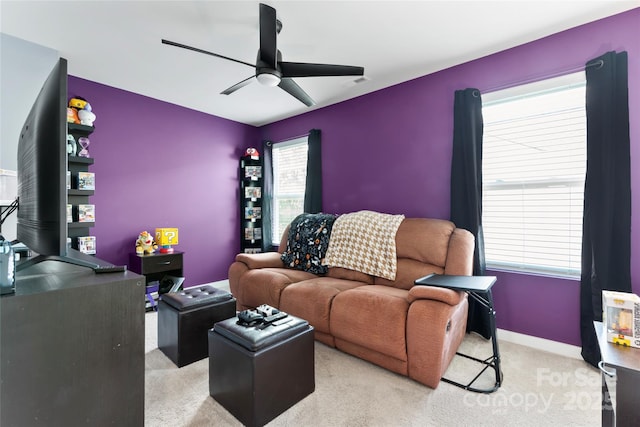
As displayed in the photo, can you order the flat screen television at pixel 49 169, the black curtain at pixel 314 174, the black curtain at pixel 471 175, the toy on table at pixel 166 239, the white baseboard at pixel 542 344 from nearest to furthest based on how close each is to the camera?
the flat screen television at pixel 49 169 < the white baseboard at pixel 542 344 < the black curtain at pixel 471 175 < the toy on table at pixel 166 239 < the black curtain at pixel 314 174

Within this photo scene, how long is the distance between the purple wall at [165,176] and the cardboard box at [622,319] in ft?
13.4

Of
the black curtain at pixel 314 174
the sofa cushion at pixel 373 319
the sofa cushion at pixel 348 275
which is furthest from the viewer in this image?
the black curtain at pixel 314 174

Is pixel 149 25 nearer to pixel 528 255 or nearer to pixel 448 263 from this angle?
pixel 448 263

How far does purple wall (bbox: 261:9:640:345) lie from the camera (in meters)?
2.12

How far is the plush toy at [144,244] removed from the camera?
332cm

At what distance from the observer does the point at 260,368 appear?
4.87 ft

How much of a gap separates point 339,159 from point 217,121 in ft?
6.41

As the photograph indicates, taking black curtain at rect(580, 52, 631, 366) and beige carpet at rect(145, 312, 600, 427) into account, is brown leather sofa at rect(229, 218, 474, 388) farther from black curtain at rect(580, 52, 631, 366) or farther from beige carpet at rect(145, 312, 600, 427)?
black curtain at rect(580, 52, 631, 366)

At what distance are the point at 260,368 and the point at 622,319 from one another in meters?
1.58

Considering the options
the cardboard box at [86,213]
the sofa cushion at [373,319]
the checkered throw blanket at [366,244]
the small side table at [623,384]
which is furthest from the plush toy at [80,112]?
the small side table at [623,384]

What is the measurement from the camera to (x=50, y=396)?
73cm

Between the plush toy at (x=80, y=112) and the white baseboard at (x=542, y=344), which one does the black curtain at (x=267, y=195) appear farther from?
the white baseboard at (x=542, y=344)

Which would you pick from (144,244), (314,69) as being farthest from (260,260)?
(314,69)

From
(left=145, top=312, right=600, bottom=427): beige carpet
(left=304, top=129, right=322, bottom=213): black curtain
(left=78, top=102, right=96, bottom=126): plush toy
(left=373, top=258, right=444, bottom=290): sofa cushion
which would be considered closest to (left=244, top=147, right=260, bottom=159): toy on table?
(left=304, top=129, right=322, bottom=213): black curtain
